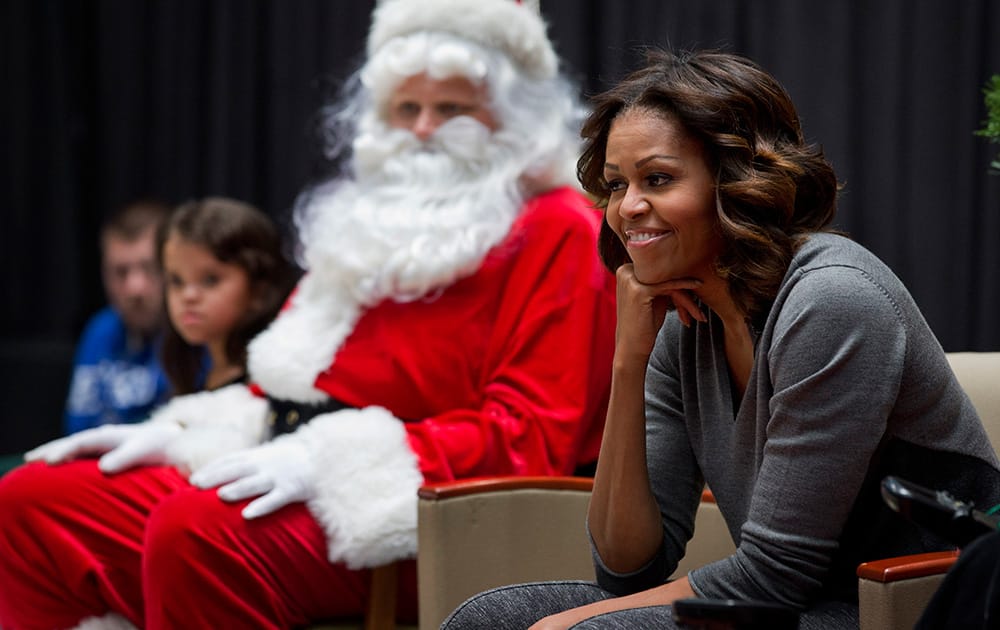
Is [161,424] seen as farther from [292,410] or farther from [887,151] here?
[887,151]

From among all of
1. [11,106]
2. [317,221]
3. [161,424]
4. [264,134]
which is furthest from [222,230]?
[11,106]

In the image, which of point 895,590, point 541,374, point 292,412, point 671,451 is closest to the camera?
point 895,590

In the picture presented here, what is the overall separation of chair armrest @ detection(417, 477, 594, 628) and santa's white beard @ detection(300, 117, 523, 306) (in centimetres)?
54

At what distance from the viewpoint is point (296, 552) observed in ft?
6.96

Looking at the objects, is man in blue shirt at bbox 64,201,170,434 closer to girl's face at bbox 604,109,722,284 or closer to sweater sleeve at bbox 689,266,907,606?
girl's face at bbox 604,109,722,284

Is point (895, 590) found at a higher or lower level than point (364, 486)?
higher

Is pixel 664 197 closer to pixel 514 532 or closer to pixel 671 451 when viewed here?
→ pixel 671 451

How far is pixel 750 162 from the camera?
1501mm

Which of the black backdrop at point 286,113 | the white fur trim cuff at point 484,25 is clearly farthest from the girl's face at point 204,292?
the black backdrop at point 286,113

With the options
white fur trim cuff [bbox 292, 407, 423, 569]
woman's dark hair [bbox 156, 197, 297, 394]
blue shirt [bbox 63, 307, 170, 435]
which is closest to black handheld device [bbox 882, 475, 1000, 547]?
white fur trim cuff [bbox 292, 407, 423, 569]

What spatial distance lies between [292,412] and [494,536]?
613 millimetres

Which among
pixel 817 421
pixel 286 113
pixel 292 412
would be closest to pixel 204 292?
pixel 292 412

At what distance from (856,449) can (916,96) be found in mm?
1522

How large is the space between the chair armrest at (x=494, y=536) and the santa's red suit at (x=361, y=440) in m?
0.20
